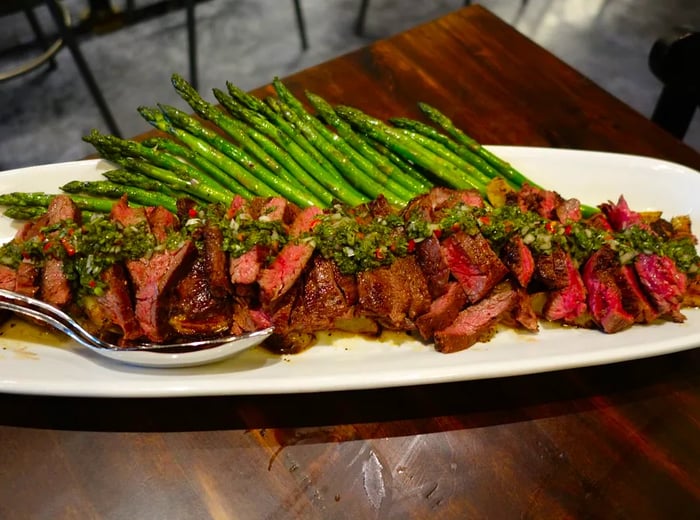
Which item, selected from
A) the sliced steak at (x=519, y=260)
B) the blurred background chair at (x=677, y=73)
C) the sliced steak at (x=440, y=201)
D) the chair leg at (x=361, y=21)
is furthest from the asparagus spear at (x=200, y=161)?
the chair leg at (x=361, y=21)

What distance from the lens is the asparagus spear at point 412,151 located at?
159 inches

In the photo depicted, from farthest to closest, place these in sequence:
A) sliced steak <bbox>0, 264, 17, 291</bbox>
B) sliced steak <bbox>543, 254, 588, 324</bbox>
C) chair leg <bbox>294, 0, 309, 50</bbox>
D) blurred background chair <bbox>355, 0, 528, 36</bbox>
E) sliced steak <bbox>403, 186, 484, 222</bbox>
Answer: blurred background chair <bbox>355, 0, 528, 36</bbox> < chair leg <bbox>294, 0, 309, 50</bbox> < sliced steak <bbox>403, 186, 484, 222</bbox> < sliced steak <bbox>543, 254, 588, 324</bbox> < sliced steak <bbox>0, 264, 17, 291</bbox>

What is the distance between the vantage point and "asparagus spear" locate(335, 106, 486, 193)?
13.2ft

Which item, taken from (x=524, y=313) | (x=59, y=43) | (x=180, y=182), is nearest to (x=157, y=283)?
(x=180, y=182)

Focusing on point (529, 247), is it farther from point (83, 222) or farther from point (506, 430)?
Answer: point (83, 222)

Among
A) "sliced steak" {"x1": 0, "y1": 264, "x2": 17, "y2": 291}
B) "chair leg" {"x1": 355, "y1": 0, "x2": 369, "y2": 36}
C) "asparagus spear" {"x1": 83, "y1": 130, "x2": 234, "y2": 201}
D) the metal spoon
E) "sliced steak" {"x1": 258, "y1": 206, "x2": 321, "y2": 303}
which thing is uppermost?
"chair leg" {"x1": 355, "y1": 0, "x2": 369, "y2": 36}

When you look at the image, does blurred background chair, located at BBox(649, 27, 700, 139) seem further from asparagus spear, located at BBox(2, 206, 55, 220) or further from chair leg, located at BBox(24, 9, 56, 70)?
chair leg, located at BBox(24, 9, 56, 70)

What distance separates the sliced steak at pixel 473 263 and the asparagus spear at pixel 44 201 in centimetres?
236

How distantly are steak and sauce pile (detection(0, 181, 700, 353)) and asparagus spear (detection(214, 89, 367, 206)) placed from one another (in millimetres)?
422

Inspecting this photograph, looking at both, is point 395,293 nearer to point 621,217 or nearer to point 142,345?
point 142,345

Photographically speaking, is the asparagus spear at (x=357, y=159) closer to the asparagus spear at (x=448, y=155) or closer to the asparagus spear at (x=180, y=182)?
the asparagus spear at (x=448, y=155)

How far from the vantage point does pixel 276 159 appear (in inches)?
158

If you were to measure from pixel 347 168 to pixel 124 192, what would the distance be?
1.61 meters

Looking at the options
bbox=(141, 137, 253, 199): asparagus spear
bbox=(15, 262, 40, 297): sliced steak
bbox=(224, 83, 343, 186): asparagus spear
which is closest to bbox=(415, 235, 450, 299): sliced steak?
bbox=(224, 83, 343, 186): asparagus spear
